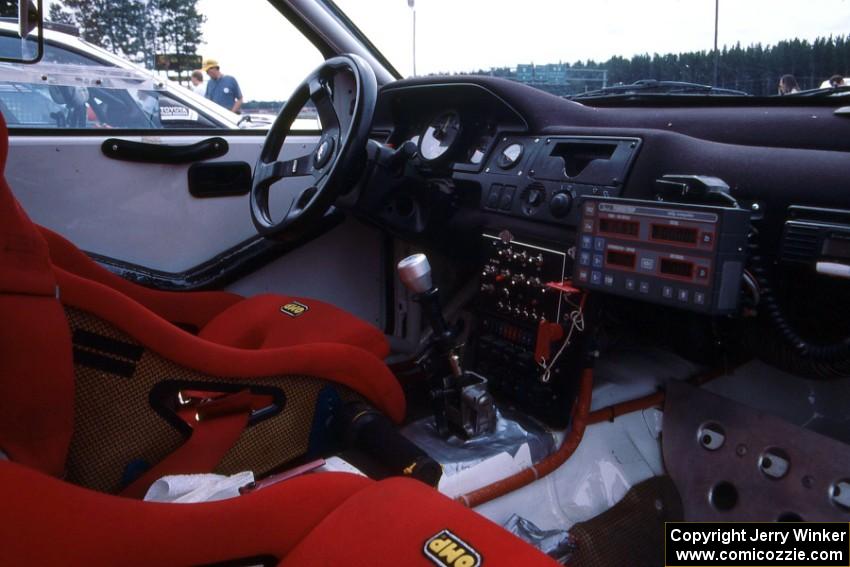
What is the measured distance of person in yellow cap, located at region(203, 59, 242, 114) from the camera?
7.27ft

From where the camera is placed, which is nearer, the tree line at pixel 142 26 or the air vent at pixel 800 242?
the air vent at pixel 800 242

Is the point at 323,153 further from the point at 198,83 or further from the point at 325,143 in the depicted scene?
the point at 198,83

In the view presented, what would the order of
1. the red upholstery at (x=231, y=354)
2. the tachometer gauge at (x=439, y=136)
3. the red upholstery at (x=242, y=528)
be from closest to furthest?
1. the red upholstery at (x=242, y=528)
2. the red upholstery at (x=231, y=354)
3. the tachometer gauge at (x=439, y=136)

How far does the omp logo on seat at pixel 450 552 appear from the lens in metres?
0.80

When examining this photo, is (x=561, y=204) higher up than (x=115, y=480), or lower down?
higher up

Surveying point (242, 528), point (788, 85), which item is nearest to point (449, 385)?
point (242, 528)

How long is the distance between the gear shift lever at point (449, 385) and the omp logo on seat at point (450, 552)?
2.53 feet

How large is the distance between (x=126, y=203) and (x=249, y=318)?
0.53 meters

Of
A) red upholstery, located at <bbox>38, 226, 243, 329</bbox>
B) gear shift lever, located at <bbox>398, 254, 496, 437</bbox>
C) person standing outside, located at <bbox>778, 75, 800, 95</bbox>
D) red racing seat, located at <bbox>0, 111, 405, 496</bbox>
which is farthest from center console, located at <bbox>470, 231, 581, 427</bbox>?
red upholstery, located at <bbox>38, 226, 243, 329</bbox>

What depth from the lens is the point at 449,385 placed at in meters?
1.68

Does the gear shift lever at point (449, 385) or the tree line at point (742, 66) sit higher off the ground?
the tree line at point (742, 66)

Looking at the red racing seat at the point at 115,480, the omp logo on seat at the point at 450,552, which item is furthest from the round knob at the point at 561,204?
the omp logo on seat at the point at 450,552

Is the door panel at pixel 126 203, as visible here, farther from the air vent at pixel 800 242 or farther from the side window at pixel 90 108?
the air vent at pixel 800 242

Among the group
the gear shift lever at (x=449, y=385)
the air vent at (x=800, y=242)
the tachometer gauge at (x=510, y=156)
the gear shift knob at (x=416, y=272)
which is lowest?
the gear shift lever at (x=449, y=385)
